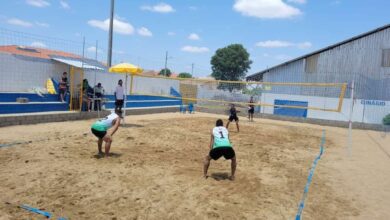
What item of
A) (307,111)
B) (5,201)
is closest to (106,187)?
(5,201)

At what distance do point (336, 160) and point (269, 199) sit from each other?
4.10 metres

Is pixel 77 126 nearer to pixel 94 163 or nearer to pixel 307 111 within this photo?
pixel 94 163

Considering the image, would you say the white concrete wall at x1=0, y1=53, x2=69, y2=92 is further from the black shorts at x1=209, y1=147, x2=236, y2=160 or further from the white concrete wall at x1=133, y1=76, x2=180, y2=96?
the black shorts at x1=209, y1=147, x2=236, y2=160

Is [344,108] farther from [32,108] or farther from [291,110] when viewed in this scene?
[32,108]

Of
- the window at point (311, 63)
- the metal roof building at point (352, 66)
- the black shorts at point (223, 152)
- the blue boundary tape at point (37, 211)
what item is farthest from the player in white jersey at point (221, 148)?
the window at point (311, 63)

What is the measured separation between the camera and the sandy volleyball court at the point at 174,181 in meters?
4.43

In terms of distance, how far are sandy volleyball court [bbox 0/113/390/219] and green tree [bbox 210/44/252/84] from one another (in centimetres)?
3626

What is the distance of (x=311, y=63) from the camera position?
2238 cm

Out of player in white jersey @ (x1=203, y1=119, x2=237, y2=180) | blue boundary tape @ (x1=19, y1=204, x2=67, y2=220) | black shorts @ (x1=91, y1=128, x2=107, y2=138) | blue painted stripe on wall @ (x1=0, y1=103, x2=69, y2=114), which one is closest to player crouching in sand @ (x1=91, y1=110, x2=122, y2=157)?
black shorts @ (x1=91, y1=128, x2=107, y2=138)

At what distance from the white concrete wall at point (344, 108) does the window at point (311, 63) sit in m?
3.54

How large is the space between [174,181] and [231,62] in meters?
40.4

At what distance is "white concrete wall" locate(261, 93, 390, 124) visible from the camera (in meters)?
17.3

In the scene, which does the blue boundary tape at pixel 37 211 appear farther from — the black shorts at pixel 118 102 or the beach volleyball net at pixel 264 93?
the beach volleyball net at pixel 264 93

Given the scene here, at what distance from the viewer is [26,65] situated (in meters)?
13.6
